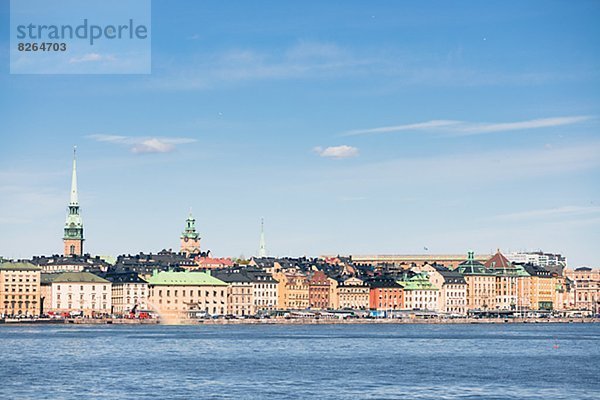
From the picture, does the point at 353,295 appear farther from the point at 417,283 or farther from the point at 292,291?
the point at 417,283

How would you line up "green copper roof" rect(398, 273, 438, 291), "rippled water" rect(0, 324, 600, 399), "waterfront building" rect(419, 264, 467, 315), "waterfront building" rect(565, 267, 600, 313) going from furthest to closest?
"waterfront building" rect(565, 267, 600, 313) < "waterfront building" rect(419, 264, 467, 315) < "green copper roof" rect(398, 273, 438, 291) < "rippled water" rect(0, 324, 600, 399)

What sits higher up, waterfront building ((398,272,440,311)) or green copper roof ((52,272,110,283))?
green copper roof ((52,272,110,283))

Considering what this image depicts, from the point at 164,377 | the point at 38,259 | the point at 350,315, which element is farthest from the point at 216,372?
the point at 38,259

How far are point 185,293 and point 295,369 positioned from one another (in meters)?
83.8

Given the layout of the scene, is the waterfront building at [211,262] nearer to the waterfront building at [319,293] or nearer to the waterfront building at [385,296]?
the waterfront building at [319,293]

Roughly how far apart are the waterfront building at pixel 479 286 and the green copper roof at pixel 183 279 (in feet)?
105

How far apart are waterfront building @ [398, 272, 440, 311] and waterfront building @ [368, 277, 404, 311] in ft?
2.74

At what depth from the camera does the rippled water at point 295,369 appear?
42812mm

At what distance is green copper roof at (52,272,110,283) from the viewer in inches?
5320

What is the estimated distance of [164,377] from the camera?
4812cm

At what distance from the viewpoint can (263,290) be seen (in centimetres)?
14225

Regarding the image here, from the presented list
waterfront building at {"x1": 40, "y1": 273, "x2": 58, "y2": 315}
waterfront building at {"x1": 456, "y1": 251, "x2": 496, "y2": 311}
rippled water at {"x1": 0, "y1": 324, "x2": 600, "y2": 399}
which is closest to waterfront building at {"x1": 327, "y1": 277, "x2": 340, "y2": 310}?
waterfront building at {"x1": 456, "y1": 251, "x2": 496, "y2": 311}

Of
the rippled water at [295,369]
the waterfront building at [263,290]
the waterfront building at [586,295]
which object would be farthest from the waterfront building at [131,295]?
the waterfront building at [586,295]

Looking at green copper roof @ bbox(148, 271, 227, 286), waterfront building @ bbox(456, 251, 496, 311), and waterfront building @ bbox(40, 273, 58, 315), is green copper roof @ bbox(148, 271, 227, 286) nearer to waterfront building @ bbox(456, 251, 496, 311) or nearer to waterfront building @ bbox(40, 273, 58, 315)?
waterfront building @ bbox(40, 273, 58, 315)
